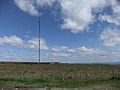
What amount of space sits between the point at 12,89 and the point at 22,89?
618 mm

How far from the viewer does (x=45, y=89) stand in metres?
12.2

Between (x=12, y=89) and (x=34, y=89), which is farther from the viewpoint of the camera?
(x=34, y=89)

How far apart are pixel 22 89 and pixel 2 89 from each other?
97 cm

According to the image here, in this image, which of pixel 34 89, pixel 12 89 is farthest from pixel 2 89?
pixel 34 89

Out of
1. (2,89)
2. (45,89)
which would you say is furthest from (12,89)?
(45,89)

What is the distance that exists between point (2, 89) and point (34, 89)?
1469 millimetres

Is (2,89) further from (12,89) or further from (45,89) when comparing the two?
(45,89)

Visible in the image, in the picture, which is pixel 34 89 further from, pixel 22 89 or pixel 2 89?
pixel 2 89

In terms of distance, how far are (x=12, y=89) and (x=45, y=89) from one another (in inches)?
64.8

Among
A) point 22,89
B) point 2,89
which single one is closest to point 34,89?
point 22,89

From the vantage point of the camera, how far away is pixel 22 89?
11.6 metres

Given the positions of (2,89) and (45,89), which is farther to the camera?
(45,89)

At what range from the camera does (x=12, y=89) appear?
11086 millimetres

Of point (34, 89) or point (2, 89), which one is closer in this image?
point (2, 89)
